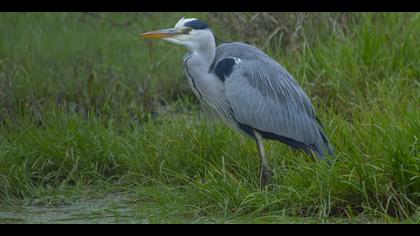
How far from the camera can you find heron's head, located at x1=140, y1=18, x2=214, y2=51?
20.9 feet

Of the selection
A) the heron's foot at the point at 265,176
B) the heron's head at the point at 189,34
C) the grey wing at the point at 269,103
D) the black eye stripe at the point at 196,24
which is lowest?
the heron's foot at the point at 265,176

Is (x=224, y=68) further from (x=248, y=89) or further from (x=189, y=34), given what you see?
(x=189, y=34)

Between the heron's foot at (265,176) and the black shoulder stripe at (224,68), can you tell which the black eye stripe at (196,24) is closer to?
the black shoulder stripe at (224,68)

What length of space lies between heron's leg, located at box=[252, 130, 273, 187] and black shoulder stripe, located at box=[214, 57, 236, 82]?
16.9 inches

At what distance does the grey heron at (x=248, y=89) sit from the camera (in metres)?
6.30

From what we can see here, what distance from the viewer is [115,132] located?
7.06 metres

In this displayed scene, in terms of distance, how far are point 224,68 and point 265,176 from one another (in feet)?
2.78

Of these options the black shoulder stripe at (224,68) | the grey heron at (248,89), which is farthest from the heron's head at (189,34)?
the black shoulder stripe at (224,68)

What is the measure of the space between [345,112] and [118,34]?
11.6 ft

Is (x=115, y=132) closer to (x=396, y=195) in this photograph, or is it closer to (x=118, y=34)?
(x=396, y=195)

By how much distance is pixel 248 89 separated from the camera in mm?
6328
